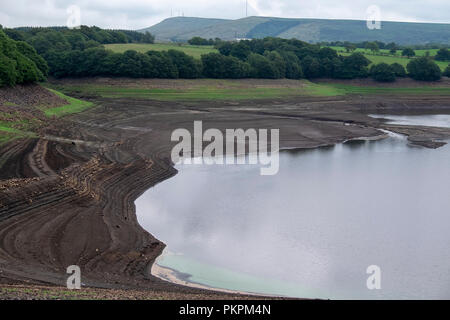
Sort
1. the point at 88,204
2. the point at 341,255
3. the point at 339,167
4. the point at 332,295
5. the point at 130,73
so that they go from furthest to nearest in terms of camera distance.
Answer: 1. the point at 130,73
2. the point at 339,167
3. the point at 88,204
4. the point at 341,255
5. the point at 332,295

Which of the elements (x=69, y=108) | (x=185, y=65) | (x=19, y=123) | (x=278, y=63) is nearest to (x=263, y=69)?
(x=278, y=63)

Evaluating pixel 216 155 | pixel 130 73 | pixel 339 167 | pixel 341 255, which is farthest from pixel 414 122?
pixel 341 255

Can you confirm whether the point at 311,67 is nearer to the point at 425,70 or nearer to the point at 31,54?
the point at 425,70

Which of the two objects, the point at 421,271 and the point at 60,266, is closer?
the point at 60,266

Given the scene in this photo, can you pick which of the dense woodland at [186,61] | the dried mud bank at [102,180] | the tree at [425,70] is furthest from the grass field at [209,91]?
the tree at [425,70]

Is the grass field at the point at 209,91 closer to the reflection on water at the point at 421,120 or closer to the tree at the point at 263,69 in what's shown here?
the tree at the point at 263,69
